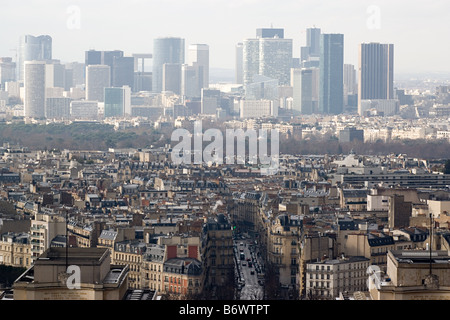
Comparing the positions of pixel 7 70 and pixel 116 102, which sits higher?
Result: pixel 7 70

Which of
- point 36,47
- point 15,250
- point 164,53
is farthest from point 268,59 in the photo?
point 15,250

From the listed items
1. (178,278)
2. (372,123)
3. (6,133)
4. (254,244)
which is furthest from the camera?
(372,123)

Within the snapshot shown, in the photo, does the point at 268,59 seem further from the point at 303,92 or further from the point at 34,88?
the point at 34,88

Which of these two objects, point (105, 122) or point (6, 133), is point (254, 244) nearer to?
point (6, 133)

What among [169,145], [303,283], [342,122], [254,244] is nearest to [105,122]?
[342,122]

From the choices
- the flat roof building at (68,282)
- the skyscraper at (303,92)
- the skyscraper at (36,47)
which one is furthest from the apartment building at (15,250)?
the skyscraper at (303,92)

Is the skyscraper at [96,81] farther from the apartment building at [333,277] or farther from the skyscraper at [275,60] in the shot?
the apartment building at [333,277]
